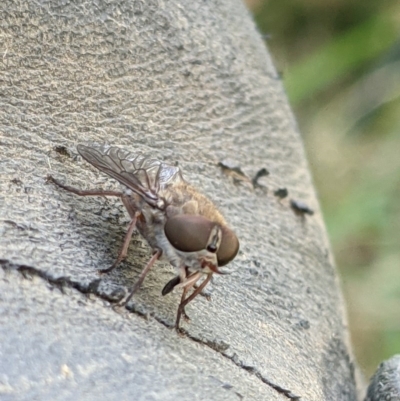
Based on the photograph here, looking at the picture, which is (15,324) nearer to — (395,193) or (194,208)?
(194,208)

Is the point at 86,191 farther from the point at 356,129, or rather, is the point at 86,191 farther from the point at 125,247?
the point at 356,129

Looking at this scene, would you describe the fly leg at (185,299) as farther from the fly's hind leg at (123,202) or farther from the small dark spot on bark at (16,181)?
the small dark spot on bark at (16,181)

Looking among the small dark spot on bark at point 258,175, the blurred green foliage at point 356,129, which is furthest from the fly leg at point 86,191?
the blurred green foliage at point 356,129

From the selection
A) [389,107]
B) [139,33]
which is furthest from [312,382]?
[389,107]

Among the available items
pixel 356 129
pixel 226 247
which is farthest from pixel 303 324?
pixel 356 129

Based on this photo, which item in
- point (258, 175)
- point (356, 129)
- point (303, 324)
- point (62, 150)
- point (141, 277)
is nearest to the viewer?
point (141, 277)

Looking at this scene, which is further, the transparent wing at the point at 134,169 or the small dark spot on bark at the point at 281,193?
the small dark spot on bark at the point at 281,193

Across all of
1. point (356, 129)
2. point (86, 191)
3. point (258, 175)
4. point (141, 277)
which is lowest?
point (141, 277)
